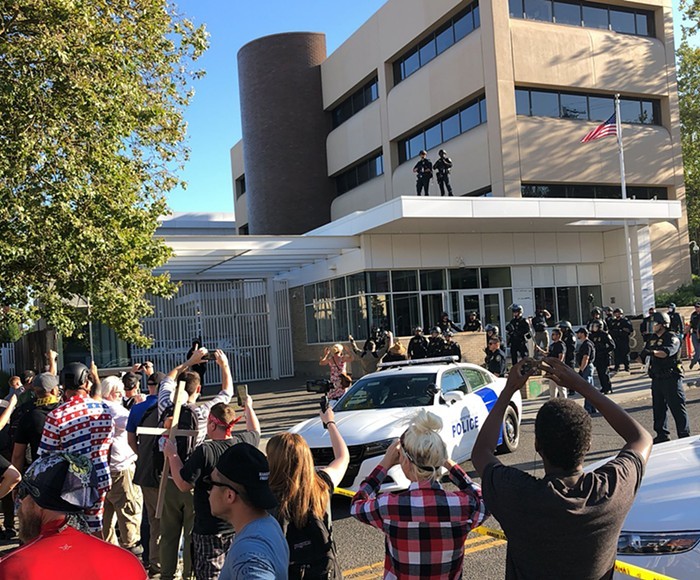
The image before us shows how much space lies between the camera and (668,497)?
12.6 ft

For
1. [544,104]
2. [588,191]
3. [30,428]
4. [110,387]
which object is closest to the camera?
[30,428]

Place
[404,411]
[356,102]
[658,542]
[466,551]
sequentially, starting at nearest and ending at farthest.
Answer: [658,542] < [466,551] < [404,411] < [356,102]

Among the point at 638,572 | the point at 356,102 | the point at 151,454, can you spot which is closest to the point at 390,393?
the point at 151,454

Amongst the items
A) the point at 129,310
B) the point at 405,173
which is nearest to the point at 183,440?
the point at 129,310

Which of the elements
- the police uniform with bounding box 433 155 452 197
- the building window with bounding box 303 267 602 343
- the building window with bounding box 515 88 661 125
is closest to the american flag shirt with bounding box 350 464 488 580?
the police uniform with bounding box 433 155 452 197

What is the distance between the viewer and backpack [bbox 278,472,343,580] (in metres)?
3.24

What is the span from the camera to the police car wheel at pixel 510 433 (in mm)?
9823

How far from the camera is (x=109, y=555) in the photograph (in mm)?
2197

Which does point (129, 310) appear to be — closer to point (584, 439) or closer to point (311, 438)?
point (311, 438)

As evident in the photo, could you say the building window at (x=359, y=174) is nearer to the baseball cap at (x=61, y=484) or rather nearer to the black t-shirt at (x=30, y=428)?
the black t-shirt at (x=30, y=428)

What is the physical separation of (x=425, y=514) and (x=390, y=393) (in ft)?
20.7

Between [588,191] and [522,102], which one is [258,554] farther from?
[588,191]

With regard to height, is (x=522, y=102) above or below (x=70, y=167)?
above

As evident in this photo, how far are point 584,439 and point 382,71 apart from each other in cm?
3104
